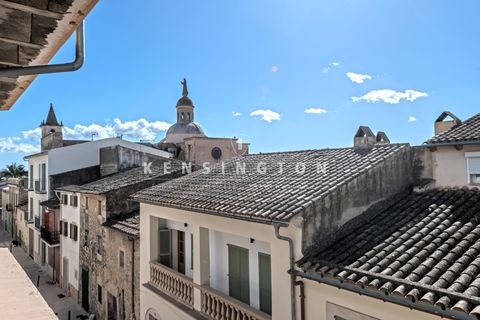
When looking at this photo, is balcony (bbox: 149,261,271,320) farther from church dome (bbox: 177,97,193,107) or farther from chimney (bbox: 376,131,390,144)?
church dome (bbox: 177,97,193,107)

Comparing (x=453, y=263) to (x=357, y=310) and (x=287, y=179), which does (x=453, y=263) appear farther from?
(x=287, y=179)

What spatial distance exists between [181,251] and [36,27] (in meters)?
12.9

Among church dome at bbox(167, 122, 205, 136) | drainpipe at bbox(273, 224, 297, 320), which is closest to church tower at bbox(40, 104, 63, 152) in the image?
church dome at bbox(167, 122, 205, 136)

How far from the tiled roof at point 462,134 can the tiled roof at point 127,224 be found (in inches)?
481

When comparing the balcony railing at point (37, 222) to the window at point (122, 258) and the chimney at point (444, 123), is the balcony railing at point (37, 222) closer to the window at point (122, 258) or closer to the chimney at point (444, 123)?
the window at point (122, 258)

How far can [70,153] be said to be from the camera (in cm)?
2848

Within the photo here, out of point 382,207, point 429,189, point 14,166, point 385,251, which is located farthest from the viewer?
point 14,166

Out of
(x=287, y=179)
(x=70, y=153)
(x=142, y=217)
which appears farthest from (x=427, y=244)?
(x=70, y=153)

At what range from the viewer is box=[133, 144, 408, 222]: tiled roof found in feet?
28.4

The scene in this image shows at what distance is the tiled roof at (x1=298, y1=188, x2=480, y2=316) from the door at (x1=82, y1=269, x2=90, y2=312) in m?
19.2

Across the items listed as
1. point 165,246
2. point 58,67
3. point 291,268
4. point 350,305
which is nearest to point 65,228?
point 165,246

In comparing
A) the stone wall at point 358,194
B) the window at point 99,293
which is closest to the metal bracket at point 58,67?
the stone wall at point 358,194

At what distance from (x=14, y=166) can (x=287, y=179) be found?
69992 millimetres

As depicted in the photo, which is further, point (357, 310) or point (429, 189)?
point (429, 189)
